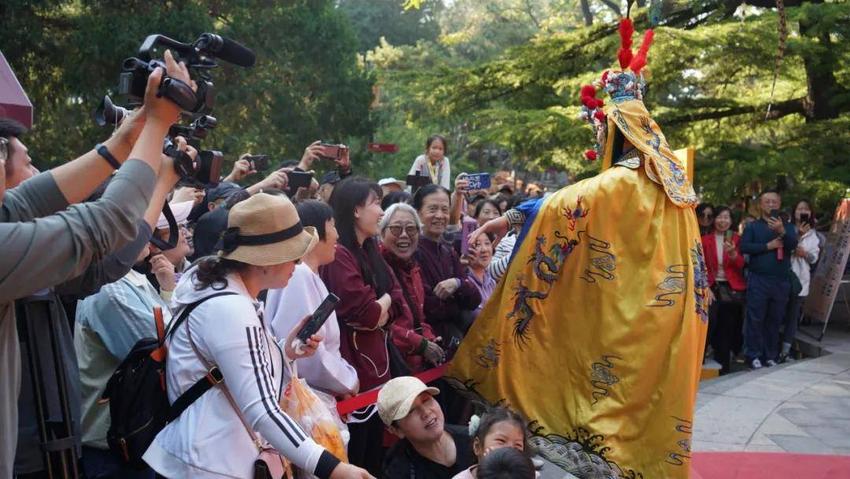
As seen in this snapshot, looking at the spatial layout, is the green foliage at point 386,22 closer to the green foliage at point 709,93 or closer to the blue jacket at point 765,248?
the green foliage at point 709,93

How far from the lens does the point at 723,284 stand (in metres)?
9.77

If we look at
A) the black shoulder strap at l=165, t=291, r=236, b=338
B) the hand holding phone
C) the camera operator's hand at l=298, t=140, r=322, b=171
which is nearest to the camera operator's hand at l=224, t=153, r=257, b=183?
the camera operator's hand at l=298, t=140, r=322, b=171

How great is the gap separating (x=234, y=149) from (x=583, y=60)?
19.3 feet

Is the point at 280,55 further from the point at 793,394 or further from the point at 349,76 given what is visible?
the point at 793,394

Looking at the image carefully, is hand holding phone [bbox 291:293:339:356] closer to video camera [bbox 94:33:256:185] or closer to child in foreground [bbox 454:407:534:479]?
video camera [bbox 94:33:256:185]

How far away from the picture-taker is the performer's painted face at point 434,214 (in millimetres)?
5398

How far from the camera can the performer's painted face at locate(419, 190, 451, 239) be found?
5.40m

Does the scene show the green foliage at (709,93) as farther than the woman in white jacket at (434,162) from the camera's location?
Yes

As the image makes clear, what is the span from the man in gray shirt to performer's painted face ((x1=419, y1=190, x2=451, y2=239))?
313 centimetres

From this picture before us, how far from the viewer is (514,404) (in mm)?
4945

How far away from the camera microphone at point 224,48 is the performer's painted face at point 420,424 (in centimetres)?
163

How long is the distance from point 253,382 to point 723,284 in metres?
8.29

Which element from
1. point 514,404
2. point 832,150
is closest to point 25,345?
point 514,404

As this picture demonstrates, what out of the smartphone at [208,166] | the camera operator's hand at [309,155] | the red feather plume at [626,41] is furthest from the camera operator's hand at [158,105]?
the red feather plume at [626,41]
